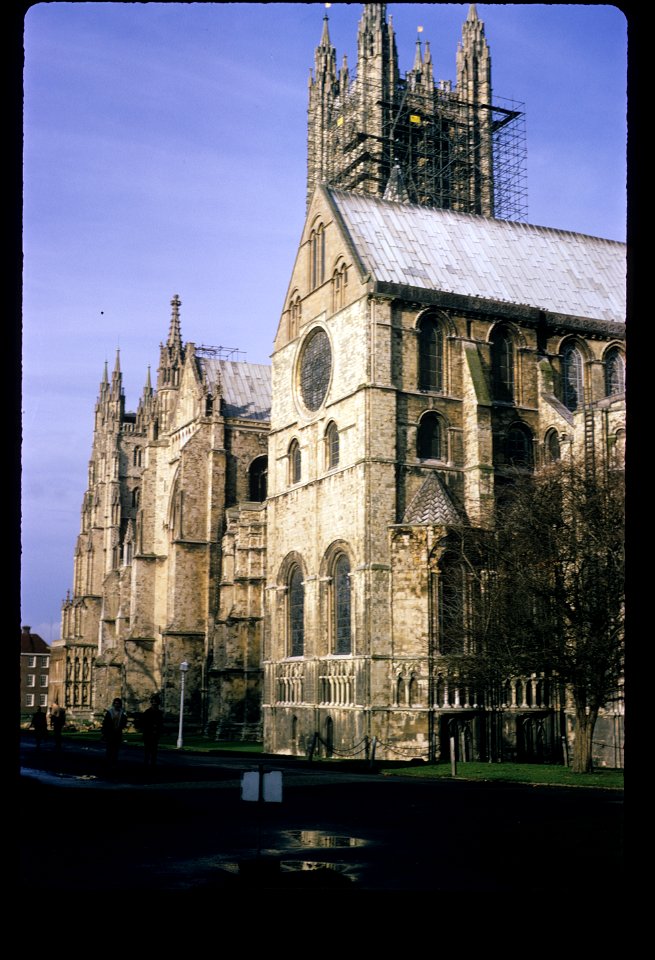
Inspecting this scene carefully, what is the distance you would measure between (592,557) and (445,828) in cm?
1665

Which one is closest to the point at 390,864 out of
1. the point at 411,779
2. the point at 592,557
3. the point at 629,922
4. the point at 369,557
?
the point at 629,922

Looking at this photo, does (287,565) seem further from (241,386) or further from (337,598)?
(241,386)

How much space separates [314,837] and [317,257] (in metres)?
35.1

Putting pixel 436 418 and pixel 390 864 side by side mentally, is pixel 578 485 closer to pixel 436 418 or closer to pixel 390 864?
pixel 436 418

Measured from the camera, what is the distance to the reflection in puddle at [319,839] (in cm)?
1401

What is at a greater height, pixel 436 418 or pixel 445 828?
pixel 436 418

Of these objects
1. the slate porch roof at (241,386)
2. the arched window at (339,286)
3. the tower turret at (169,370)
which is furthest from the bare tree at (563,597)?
the tower turret at (169,370)

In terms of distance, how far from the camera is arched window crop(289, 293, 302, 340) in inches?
1921

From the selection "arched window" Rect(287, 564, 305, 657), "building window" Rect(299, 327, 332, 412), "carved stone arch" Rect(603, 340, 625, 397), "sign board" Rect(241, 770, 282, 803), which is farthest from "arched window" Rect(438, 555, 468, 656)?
"sign board" Rect(241, 770, 282, 803)

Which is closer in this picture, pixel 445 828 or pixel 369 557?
pixel 445 828

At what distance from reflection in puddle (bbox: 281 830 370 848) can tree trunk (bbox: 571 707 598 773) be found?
1613cm

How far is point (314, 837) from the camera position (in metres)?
14.8

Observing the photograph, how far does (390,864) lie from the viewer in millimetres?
12156

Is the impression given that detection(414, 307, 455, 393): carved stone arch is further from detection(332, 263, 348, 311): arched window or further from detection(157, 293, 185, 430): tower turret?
detection(157, 293, 185, 430): tower turret
